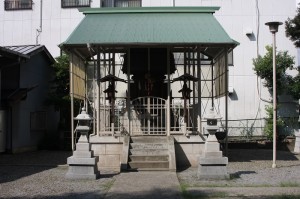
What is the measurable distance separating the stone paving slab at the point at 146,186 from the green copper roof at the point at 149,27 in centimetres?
435

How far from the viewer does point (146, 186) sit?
10.0m

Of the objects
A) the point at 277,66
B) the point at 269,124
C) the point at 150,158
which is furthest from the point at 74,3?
the point at 150,158

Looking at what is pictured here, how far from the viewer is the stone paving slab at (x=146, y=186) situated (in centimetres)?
891

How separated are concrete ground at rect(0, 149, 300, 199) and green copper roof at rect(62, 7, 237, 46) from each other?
425 cm

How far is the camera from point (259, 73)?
71.6 feet

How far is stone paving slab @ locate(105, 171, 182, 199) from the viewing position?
29.2 feet

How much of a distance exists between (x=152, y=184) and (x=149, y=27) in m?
6.46

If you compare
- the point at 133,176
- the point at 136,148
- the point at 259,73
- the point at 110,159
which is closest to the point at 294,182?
the point at 133,176

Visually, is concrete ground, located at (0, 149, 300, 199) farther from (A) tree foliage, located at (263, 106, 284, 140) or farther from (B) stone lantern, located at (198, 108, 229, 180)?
(A) tree foliage, located at (263, 106, 284, 140)

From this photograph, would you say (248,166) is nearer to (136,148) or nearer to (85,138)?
(136,148)

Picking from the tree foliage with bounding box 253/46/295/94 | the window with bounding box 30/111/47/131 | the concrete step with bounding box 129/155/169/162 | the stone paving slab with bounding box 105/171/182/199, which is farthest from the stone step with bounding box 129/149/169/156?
the tree foliage with bounding box 253/46/295/94

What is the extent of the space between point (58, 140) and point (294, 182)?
1377 cm

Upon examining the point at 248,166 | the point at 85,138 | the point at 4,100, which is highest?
the point at 4,100

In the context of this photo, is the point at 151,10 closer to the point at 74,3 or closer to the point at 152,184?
the point at 152,184
